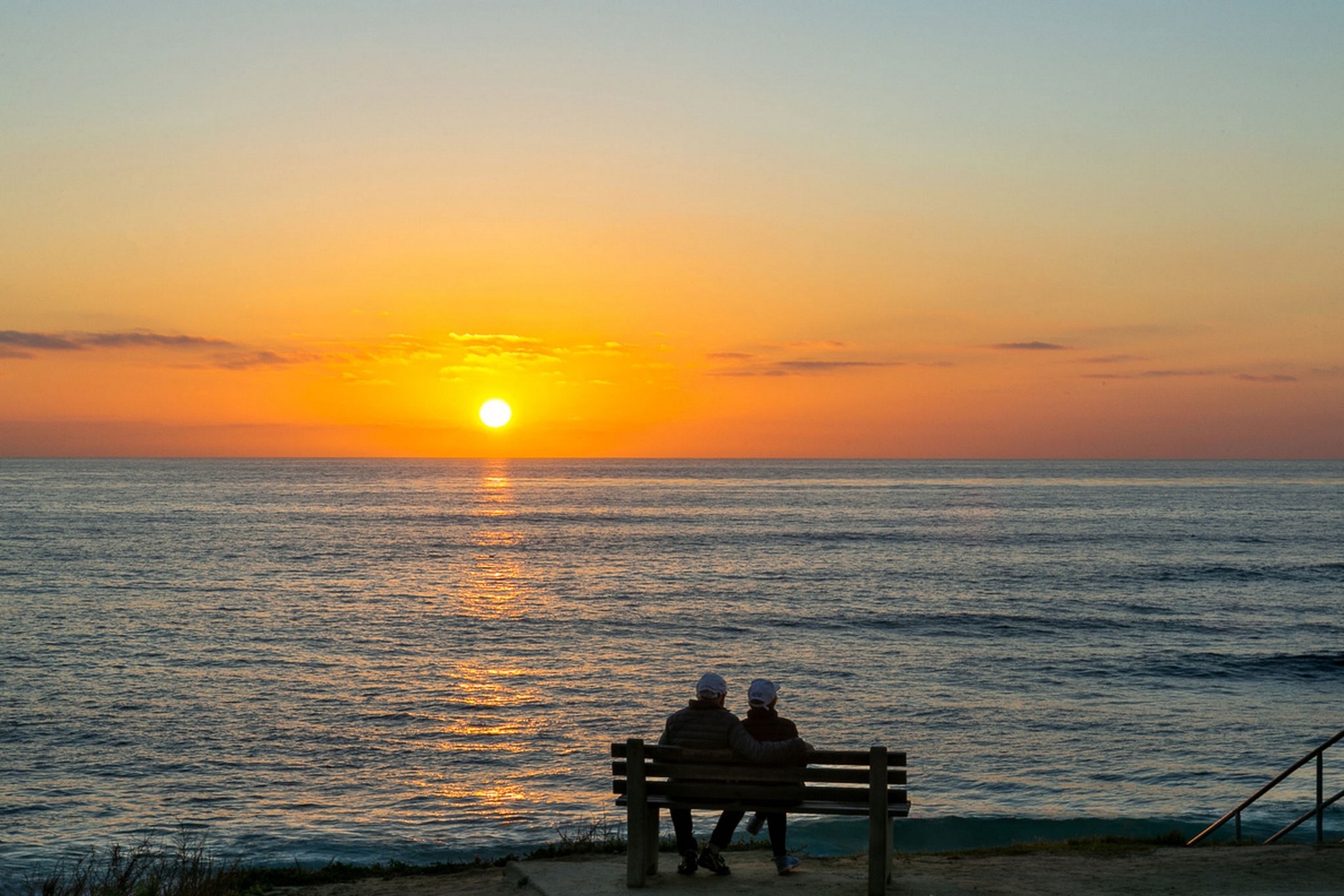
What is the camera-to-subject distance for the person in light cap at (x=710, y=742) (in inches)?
333

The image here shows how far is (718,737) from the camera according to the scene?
866 centimetres

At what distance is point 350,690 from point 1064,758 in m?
14.8

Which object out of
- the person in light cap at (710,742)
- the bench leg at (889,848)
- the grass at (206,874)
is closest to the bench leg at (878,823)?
the bench leg at (889,848)

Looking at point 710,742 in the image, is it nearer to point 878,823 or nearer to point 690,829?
point 690,829

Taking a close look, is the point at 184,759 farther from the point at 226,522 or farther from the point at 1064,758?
the point at 226,522

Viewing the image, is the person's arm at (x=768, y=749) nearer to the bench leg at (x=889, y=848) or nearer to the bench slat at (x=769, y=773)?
the bench slat at (x=769, y=773)

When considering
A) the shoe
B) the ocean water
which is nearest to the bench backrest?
the shoe

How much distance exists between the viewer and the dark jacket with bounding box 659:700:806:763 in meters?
8.45

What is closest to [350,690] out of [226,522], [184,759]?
[184,759]

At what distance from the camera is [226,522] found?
91.0m

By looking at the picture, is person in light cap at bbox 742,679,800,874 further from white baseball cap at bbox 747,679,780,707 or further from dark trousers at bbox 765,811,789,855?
dark trousers at bbox 765,811,789,855

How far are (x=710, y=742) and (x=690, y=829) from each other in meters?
0.83

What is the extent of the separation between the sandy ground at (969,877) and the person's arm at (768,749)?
1027mm

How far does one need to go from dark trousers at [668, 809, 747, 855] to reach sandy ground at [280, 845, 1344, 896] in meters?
0.25
